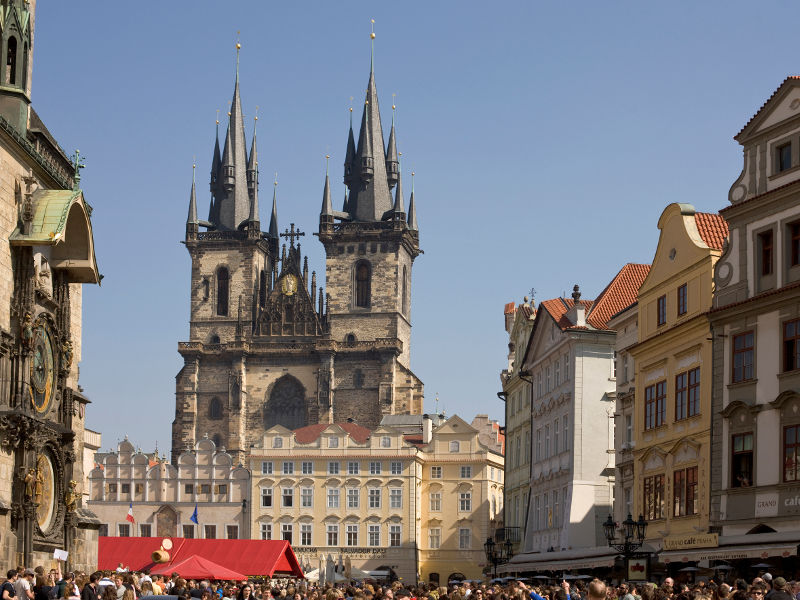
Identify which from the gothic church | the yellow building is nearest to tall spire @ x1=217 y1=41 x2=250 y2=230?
the gothic church

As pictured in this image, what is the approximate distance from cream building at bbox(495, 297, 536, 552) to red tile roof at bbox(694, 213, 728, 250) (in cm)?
2187

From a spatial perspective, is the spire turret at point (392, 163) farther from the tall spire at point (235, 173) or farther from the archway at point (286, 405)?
the archway at point (286, 405)

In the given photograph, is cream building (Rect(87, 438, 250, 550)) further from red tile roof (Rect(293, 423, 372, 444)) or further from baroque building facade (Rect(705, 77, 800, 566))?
baroque building facade (Rect(705, 77, 800, 566))

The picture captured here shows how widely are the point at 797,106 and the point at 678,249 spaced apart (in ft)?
22.8

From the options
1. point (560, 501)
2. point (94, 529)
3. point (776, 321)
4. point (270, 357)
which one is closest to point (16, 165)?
point (94, 529)

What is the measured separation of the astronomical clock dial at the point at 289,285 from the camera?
4419 inches

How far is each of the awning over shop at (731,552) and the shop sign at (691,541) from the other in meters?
0.11

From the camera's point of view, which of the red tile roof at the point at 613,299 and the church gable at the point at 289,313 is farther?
the church gable at the point at 289,313

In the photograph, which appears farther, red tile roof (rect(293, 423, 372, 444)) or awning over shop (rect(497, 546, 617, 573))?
red tile roof (rect(293, 423, 372, 444))

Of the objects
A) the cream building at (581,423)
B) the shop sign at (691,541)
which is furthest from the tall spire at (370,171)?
the shop sign at (691,541)

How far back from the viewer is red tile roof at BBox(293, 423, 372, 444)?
9462 cm

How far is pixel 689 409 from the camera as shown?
35.5 m

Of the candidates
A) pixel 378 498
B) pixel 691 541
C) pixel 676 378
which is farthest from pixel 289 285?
pixel 691 541

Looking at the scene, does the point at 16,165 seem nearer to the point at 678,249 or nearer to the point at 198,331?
the point at 678,249
